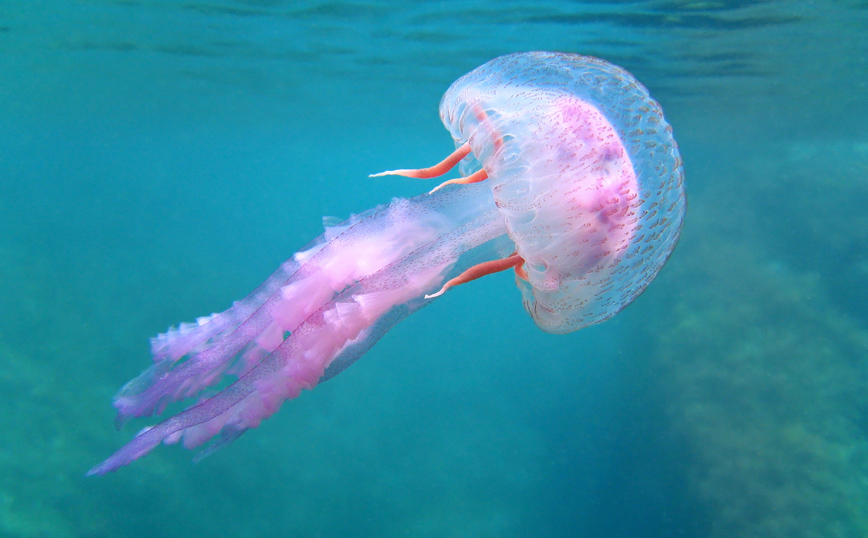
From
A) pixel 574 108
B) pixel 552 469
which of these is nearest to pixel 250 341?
pixel 574 108

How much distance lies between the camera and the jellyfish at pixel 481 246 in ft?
6.23

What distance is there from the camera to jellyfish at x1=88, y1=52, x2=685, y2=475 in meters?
1.90

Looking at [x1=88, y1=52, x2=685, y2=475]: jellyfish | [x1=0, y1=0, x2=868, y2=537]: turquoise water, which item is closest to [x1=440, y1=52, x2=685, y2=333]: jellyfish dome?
[x1=88, y1=52, x2=685, y2=475]: jellyfish

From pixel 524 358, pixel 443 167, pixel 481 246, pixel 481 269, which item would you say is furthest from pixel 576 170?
pixel 524 358

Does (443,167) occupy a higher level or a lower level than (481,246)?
higher

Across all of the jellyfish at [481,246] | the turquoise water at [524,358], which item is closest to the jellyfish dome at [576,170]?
the jellyfish at [481,246]

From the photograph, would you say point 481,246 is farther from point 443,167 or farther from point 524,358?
point 524,358

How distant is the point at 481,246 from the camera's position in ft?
8.46

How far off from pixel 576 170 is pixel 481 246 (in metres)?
0.83

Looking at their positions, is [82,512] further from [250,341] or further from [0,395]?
[250,341]

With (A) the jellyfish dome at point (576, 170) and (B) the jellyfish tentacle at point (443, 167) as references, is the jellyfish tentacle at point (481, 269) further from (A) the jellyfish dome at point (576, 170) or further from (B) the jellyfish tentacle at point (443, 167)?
(B) the jellyfish tentacle at point (443, 167)

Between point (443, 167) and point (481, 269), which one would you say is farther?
point (443, 167)

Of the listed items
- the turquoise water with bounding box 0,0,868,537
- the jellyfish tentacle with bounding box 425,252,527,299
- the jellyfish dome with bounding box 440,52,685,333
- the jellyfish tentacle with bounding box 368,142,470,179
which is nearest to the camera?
the jellyfish dome with bounding box 440,52,685,333

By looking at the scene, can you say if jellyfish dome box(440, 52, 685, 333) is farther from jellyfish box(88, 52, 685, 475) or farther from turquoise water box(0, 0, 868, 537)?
turquoise water box(0, 0, 868, 537)
